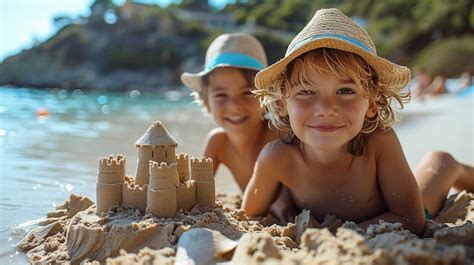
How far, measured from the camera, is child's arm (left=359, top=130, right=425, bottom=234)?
2.41 m

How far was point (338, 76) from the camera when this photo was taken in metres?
2.21

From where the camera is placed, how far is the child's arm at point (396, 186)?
241 cm

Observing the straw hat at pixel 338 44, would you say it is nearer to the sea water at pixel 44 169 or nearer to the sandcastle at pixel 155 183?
the sandcastle at pixel 155 183

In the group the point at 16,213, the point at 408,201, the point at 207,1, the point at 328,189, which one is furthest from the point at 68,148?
the point at 207,1

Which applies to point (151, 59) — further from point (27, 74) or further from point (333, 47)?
point (333, 47)

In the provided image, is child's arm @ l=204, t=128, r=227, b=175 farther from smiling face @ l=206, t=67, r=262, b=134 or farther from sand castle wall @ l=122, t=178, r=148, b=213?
sand castle wall @ l=122, t=178, r=148, b=213

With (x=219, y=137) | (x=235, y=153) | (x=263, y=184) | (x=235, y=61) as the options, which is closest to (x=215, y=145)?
(x=219, y=137)

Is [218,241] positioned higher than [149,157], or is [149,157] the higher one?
[149,157]

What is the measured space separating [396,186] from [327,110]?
24.0 inches

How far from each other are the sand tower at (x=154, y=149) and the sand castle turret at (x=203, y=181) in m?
0.14

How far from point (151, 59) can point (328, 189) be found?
183 ft

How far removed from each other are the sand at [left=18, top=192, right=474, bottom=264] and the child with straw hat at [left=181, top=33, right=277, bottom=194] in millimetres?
1032

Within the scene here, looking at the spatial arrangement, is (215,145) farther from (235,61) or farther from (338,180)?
(338,180)

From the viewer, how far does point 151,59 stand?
5666cm
